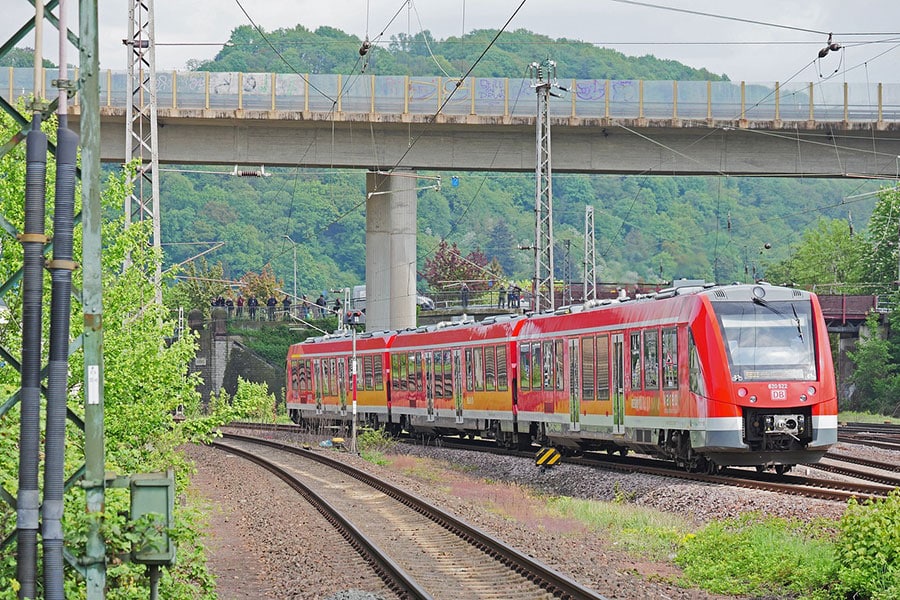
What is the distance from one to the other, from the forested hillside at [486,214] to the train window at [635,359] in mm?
109094

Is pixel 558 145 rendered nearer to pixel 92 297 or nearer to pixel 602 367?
pixel 602 367

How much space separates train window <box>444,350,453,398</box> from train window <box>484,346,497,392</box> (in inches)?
100

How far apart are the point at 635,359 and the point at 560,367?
423 centimetres

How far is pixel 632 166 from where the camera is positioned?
147ft

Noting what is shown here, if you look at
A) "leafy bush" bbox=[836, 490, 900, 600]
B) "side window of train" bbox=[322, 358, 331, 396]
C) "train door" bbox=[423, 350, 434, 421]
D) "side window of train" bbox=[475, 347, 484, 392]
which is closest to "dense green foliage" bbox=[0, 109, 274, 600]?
"leafy bush" bbox=[836, 490, 900, 600]

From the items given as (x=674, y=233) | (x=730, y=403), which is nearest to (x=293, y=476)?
(x=730, y=403)

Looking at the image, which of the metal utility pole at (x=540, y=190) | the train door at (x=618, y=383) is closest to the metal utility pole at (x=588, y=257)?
the metal utility pole at (x=540, y=190)

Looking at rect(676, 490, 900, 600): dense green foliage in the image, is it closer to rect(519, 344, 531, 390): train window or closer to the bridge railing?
rect(519, 344, 531, 390): train window

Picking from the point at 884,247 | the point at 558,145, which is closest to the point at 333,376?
the point at 558,145

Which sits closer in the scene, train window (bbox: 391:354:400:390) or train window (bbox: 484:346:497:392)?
train window (bbox: 484:346:497:392)

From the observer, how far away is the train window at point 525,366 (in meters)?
29.5

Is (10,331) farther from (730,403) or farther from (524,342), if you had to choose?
(524,342)

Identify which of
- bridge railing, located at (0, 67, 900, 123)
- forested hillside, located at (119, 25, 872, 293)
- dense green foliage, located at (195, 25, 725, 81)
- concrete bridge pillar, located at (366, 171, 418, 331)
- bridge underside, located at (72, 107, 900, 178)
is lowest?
concrete bridge pillar, located at (366, 171, 418, 331)

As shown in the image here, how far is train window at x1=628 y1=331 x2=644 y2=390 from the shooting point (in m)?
23.1
